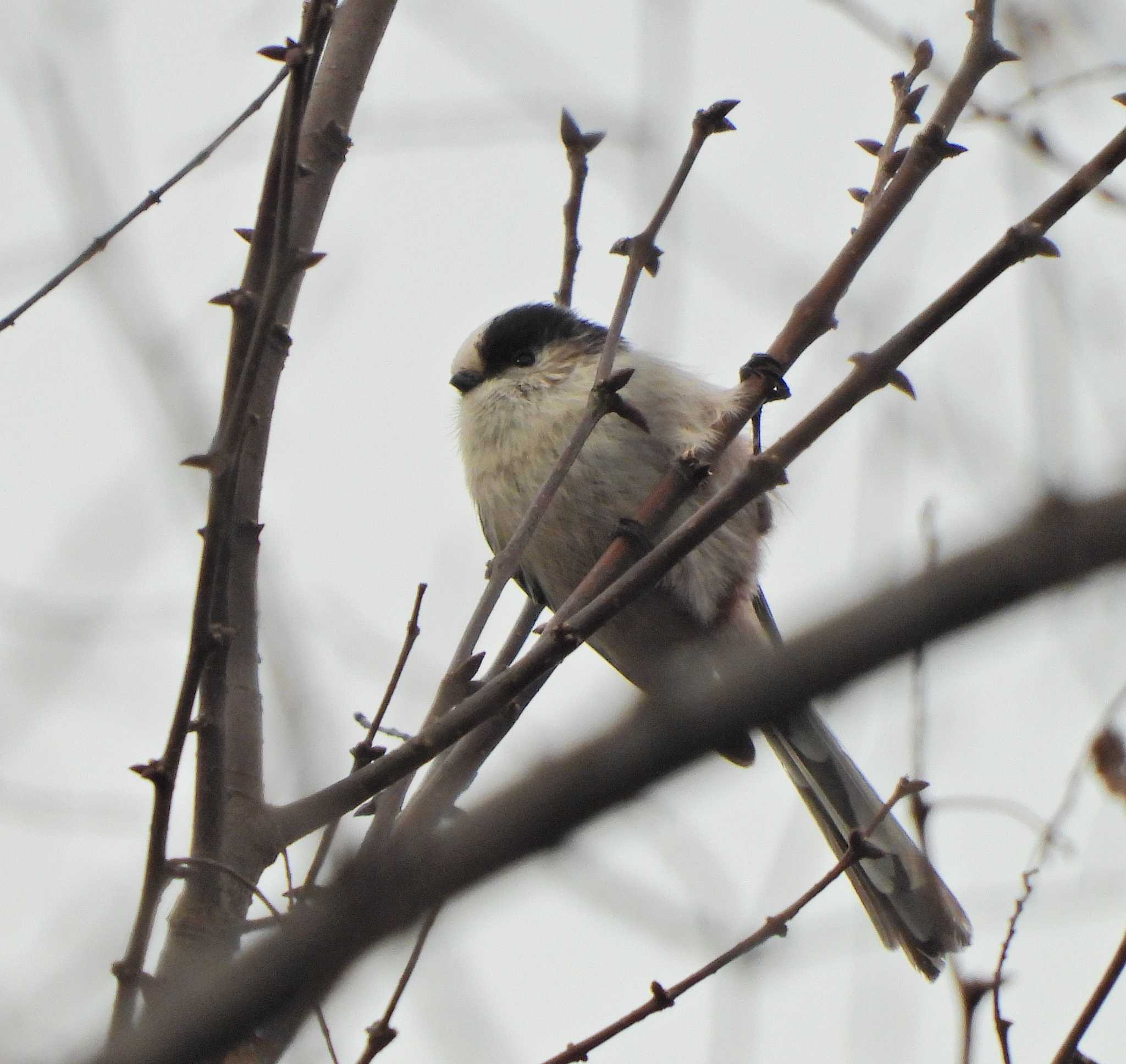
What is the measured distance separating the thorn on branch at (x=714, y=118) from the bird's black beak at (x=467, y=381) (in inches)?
69.2

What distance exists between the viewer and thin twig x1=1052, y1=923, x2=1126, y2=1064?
1.58m

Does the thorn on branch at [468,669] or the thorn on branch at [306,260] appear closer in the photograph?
the thorn on branch at [306,260]

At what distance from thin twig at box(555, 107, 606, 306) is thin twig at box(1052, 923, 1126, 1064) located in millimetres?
1563

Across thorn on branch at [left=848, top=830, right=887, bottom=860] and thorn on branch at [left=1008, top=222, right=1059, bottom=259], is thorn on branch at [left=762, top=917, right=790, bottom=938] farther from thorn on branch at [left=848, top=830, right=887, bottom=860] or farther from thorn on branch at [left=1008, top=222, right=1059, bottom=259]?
thorn on branch at [left=1008, top=222, right=1059, bottom=259]

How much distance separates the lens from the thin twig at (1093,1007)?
158cm

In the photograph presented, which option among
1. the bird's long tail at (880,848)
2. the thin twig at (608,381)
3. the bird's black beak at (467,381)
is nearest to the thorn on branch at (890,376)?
the thin twig at (608,381)

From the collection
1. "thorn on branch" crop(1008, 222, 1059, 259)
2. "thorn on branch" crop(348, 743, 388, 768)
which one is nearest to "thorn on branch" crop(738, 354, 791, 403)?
"thorn on branch" crop(1008, 222, 1059, 259)

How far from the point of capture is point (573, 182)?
2520 millimetres

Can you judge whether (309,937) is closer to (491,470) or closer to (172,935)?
(172,935)

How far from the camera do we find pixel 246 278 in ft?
5.77

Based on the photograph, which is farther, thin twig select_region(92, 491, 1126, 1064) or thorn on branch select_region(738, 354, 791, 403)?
thorn on branch select_region(738, 354, 791, 403)

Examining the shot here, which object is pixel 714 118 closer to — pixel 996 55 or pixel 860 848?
pixel 996 55

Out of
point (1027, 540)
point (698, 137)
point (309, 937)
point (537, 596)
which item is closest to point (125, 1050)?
point (309, 937)

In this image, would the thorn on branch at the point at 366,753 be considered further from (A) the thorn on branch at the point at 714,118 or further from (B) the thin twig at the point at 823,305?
(A) the thorn on branch at the point at 714,118
